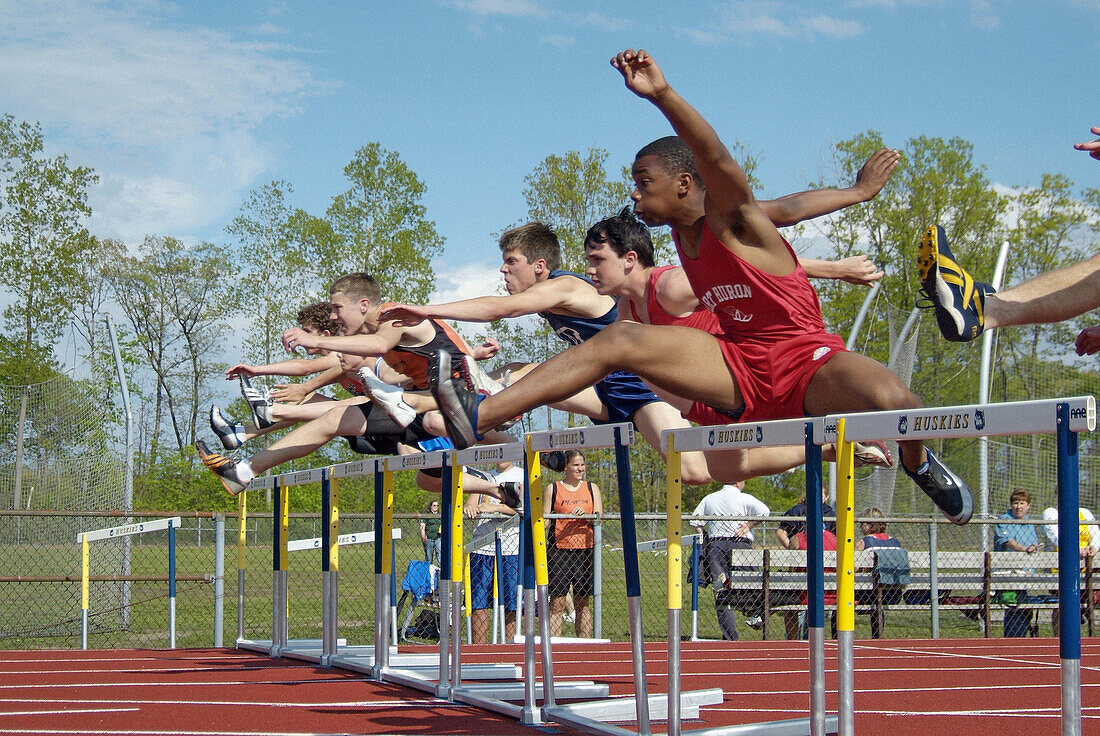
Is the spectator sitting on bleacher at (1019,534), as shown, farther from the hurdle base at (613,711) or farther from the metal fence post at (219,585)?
the hurdle base at (613,711)

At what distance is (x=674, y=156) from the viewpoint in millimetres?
4039

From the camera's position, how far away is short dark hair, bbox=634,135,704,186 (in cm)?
402

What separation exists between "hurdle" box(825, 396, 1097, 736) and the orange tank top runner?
22.3 ft

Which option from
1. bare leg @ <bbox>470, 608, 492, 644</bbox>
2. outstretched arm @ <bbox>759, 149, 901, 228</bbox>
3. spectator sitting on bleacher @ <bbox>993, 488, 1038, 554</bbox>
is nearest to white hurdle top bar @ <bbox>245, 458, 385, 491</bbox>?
outstretched arm @ <bbox>759, 149, 901, 228</bbox>

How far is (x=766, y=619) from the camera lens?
31.6 ft

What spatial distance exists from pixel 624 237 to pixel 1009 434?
2843mm

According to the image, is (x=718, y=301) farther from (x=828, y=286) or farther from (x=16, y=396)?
(x=828, y=286)

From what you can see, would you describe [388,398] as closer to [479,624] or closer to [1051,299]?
[1051,299]

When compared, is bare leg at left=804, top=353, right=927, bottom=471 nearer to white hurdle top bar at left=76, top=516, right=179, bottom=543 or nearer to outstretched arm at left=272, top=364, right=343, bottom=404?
outstretched arm at left=272, top=364, right=343, bottom=404

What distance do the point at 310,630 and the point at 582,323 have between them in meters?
7.04

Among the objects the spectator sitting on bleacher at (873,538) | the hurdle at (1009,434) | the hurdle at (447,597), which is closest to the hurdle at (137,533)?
the hurdle at (447,597)

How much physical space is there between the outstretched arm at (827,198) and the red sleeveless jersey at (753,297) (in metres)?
0.45

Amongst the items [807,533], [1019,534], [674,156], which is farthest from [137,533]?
[1019,534]

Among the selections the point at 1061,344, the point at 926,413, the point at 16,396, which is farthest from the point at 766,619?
the point at 1061,344
